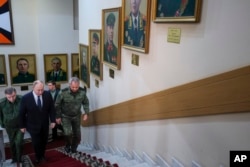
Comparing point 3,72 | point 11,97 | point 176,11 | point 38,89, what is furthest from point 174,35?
point 3,72

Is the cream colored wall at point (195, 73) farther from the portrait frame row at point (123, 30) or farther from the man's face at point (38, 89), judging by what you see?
the man's face at point (38, 89)

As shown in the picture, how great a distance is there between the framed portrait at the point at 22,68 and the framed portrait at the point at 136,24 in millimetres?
5205

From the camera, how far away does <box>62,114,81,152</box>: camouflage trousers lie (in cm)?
471

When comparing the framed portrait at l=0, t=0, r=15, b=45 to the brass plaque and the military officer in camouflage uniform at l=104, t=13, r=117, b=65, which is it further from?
the brass plaque

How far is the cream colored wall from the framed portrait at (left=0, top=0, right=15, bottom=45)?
491cm

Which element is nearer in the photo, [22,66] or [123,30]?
[123,30]

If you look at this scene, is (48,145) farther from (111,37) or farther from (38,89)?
(111,37)

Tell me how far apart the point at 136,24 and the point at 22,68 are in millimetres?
5721

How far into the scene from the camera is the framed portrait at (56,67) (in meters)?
7.89

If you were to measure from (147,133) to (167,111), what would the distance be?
2.14 feet

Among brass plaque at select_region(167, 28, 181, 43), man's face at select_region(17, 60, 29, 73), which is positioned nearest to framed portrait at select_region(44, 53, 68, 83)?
man's face at select_region(17, 60, 29, 73)

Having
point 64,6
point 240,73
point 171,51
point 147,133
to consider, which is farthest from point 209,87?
point 64,6

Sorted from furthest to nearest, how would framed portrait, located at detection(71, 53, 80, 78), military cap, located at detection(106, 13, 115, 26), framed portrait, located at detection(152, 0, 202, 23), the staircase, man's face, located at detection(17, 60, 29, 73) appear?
framed portrait, located at detection(71, 53, 80, 78) → man's face, located at detection(17, 60, 29, 73) → military cap, located at detection(106, 13, 115, 26) → the staircase → framed portrait, located at detection(152, 0, 202, 23)

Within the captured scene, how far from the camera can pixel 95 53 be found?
15.8 ft
